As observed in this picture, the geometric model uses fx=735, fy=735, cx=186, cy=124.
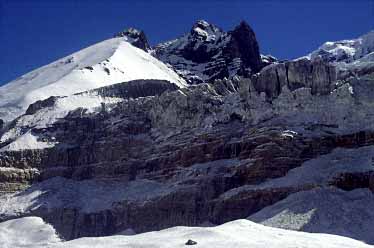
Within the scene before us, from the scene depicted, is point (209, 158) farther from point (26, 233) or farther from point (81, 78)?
point (81, 78)

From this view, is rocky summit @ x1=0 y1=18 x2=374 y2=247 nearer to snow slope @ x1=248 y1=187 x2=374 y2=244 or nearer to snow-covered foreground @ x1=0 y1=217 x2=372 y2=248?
snow slope @ x1=248 y1=187 x2=374 y2=244

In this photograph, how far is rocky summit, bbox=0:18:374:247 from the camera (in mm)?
93562

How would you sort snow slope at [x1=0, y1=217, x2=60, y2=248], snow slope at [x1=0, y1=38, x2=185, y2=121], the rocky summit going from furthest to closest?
snow slope at [x1=0, y1=38, x2=185, y2=121] → snow slope at [x1=0, y1=217, x2=60, y2=248] → the rocky summit

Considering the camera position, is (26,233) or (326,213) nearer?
(326,213)

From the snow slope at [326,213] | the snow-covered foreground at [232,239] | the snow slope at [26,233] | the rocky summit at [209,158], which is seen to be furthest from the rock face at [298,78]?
the snow slope at [26,233]

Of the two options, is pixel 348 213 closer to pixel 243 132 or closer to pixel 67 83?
pixel 243 132

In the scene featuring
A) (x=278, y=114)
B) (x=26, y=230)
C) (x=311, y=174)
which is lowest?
(x=26, y=230)

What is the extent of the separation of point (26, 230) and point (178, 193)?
23111 millimetres

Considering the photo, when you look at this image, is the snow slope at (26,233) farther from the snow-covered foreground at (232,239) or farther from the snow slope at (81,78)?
the snow slope at (81,78)

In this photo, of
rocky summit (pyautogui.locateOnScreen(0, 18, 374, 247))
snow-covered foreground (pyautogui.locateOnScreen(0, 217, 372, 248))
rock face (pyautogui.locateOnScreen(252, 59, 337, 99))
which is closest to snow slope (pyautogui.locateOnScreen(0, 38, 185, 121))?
rocky summit (pyautogui.locateOnScreen(0, 18, 374, 247))

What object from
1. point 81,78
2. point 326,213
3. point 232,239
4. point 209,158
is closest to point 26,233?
point 209,158

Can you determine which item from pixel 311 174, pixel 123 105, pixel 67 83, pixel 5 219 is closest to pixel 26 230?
pixel 5 219

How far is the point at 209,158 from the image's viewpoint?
111m

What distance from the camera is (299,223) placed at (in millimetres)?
85000
